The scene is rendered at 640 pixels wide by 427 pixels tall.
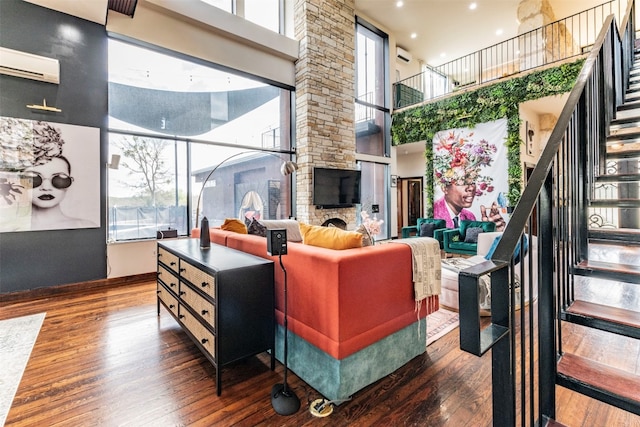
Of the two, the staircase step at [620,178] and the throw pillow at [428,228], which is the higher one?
the staircase step at [620,178]

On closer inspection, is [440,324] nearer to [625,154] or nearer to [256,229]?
[625,154]

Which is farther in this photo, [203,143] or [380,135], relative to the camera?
[380,135]

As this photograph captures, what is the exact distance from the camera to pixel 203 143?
5.29m

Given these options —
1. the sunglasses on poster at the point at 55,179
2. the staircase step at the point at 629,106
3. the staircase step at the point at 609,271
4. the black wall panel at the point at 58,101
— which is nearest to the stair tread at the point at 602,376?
the staircase step at the point at 609,271

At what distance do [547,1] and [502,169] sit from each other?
14.2 ft

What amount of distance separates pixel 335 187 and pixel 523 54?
17.3 feet

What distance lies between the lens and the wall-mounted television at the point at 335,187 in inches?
246

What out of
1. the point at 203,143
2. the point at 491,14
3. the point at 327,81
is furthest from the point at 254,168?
the point at 491,14

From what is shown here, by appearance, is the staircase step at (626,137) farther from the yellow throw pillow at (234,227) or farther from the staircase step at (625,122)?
the yellow throw pillow at (234,227)

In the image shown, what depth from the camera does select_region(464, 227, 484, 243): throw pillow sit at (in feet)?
18.8

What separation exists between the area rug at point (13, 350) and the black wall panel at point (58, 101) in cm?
96

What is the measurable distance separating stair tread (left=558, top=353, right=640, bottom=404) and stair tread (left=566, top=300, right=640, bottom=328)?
201 mm

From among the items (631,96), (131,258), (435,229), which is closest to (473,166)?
(435,229)

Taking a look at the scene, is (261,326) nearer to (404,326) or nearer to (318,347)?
(318,347)
